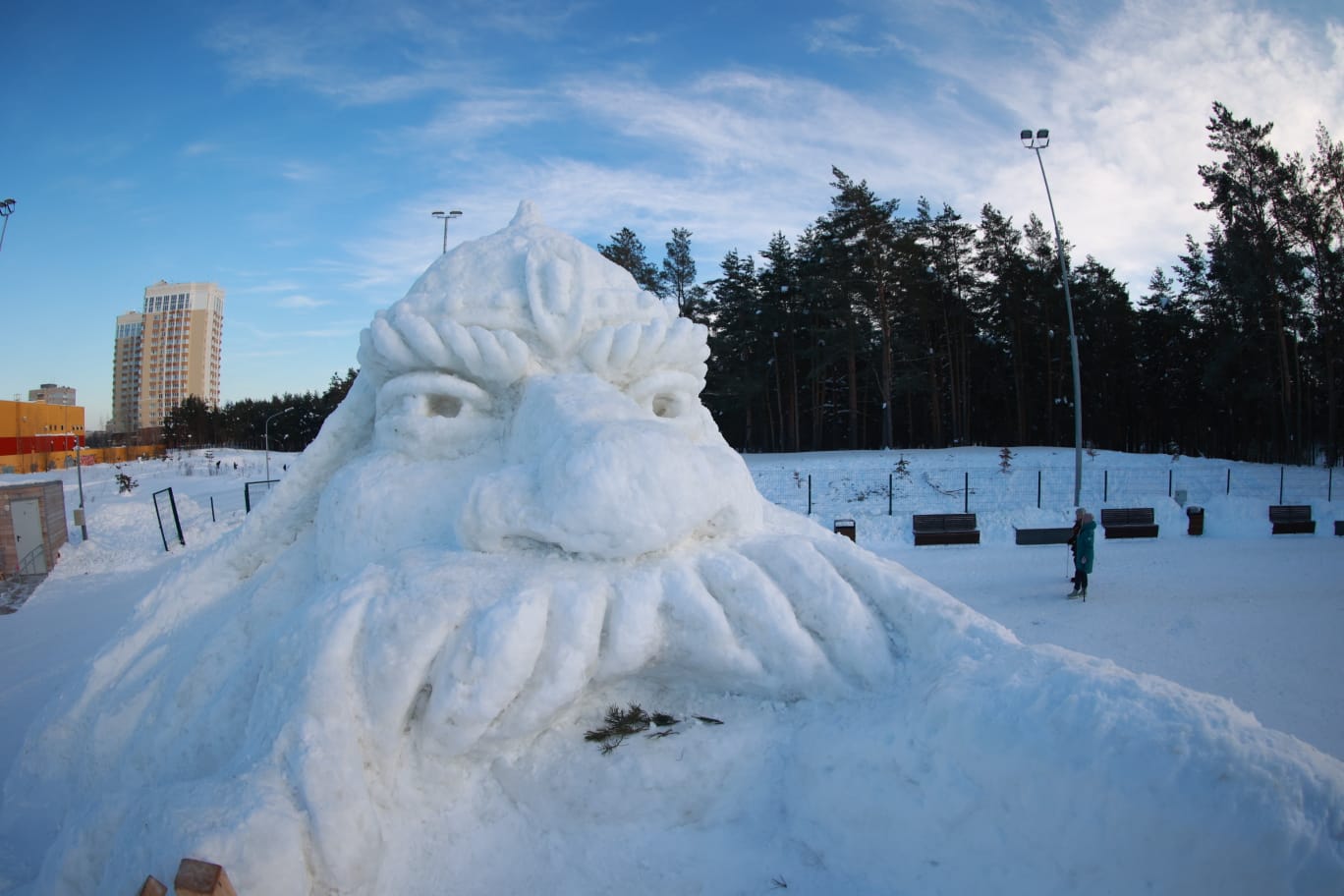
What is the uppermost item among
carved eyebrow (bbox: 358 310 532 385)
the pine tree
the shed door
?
the pine tree

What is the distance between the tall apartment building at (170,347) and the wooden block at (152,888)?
89.7m

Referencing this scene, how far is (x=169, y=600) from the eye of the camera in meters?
3.06

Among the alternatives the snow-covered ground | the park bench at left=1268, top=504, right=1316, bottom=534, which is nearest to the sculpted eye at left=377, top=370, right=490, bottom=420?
the snow-covered ground

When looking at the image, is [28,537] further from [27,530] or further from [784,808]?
[784,808]

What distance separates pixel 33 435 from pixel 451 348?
5105cm

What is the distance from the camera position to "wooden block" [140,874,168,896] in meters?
1.49

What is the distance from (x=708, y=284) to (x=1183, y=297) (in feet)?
67.9

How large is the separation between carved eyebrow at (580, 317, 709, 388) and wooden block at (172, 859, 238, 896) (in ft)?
6.16

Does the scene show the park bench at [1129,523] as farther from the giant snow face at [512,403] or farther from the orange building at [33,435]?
the orange building at [33,435]

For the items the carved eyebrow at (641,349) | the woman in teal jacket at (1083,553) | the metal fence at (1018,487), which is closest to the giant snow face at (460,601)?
the carved eyebrow at (641,349)

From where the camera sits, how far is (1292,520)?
1295cm

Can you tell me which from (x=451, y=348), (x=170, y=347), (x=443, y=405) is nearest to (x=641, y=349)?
(x=451, y=348)

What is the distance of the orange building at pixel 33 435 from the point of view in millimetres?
35969

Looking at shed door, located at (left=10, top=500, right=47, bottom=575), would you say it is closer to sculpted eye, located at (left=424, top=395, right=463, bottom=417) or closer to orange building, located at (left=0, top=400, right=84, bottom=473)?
sculpted eye, located at (left=424, top=395, right=463, bottom=417)
